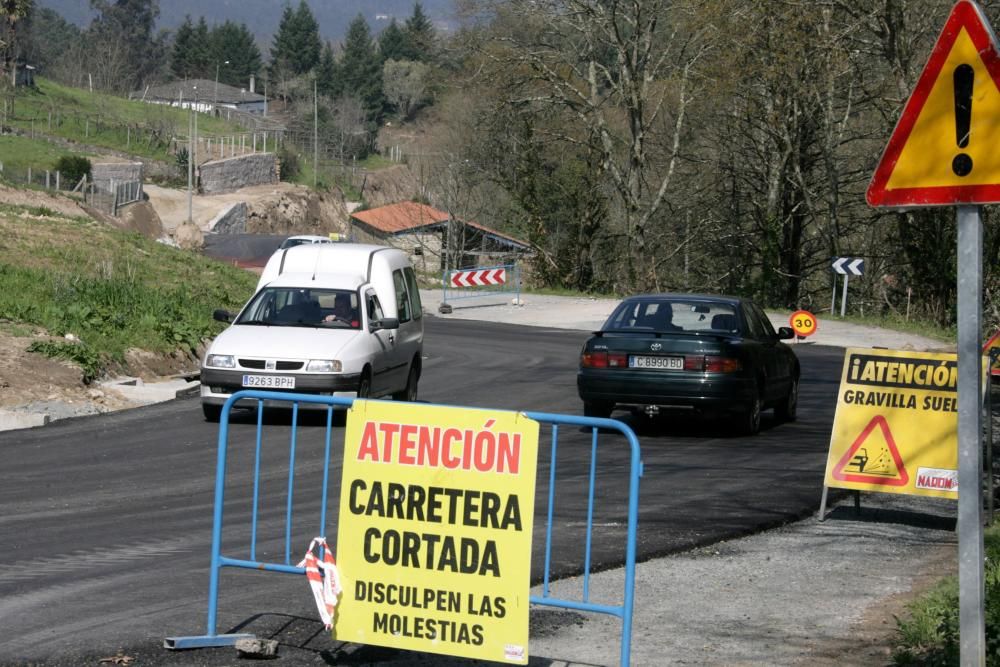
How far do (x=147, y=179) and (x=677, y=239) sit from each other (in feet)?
161

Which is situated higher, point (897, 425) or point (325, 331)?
point (897, 425)

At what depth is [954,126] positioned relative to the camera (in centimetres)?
508

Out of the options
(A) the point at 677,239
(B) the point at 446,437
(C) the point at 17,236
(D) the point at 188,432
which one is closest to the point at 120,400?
(D) the point at 188,432

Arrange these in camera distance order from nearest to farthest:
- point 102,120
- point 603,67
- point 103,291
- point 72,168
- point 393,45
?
point 103,291
point 603,67
point 72,168
point 102,120
point 393,45

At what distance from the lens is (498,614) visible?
5.82m

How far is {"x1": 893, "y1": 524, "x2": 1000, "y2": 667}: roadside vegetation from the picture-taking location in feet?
19.3

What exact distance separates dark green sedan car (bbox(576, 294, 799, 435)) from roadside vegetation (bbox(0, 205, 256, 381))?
23.1ft

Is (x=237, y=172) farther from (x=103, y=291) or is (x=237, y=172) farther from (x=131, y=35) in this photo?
(x=131, y=35)

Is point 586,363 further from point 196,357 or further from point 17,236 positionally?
point 17,236

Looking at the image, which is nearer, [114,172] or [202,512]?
[202,512]

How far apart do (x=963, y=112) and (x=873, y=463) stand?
588cm

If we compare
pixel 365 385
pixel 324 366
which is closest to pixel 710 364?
pixel 365 385

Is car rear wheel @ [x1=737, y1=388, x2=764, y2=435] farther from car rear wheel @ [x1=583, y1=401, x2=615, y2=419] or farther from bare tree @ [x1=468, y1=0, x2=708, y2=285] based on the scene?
bare tree @ [x1=468, y1=0, x2=708, y2=285]

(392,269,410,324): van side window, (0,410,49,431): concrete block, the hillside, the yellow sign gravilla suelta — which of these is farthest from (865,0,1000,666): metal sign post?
the hillside
